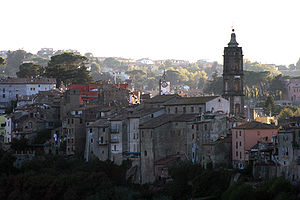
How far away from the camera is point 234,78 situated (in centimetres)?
9362

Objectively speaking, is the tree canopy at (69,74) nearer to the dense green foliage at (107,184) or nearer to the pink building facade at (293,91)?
the pink building facade at (293,91)

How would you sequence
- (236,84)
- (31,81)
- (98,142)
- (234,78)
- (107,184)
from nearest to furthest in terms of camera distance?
(107,184) → (98,142) → (234,78) → (236,84) → (31,81)

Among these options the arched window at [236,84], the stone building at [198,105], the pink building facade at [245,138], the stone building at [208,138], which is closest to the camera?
the pink building facade at [245,138]

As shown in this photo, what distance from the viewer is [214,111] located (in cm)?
8762

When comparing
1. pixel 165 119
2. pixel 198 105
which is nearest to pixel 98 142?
pixel 165 119

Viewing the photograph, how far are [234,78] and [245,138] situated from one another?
15768mm

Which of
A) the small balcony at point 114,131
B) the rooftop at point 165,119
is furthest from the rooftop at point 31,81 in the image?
the rooftop at point 165,119

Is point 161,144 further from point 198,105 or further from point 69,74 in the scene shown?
point 69,74

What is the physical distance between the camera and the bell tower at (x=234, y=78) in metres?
92.9

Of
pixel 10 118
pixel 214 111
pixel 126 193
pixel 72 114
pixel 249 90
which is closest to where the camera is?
pixel 126 193

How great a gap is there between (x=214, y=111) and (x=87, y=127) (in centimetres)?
1330

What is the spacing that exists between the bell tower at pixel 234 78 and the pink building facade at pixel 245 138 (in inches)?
478

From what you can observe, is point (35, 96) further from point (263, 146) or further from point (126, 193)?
point (263, 146)

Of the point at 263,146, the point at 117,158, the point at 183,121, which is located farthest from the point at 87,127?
the point at 263,146
